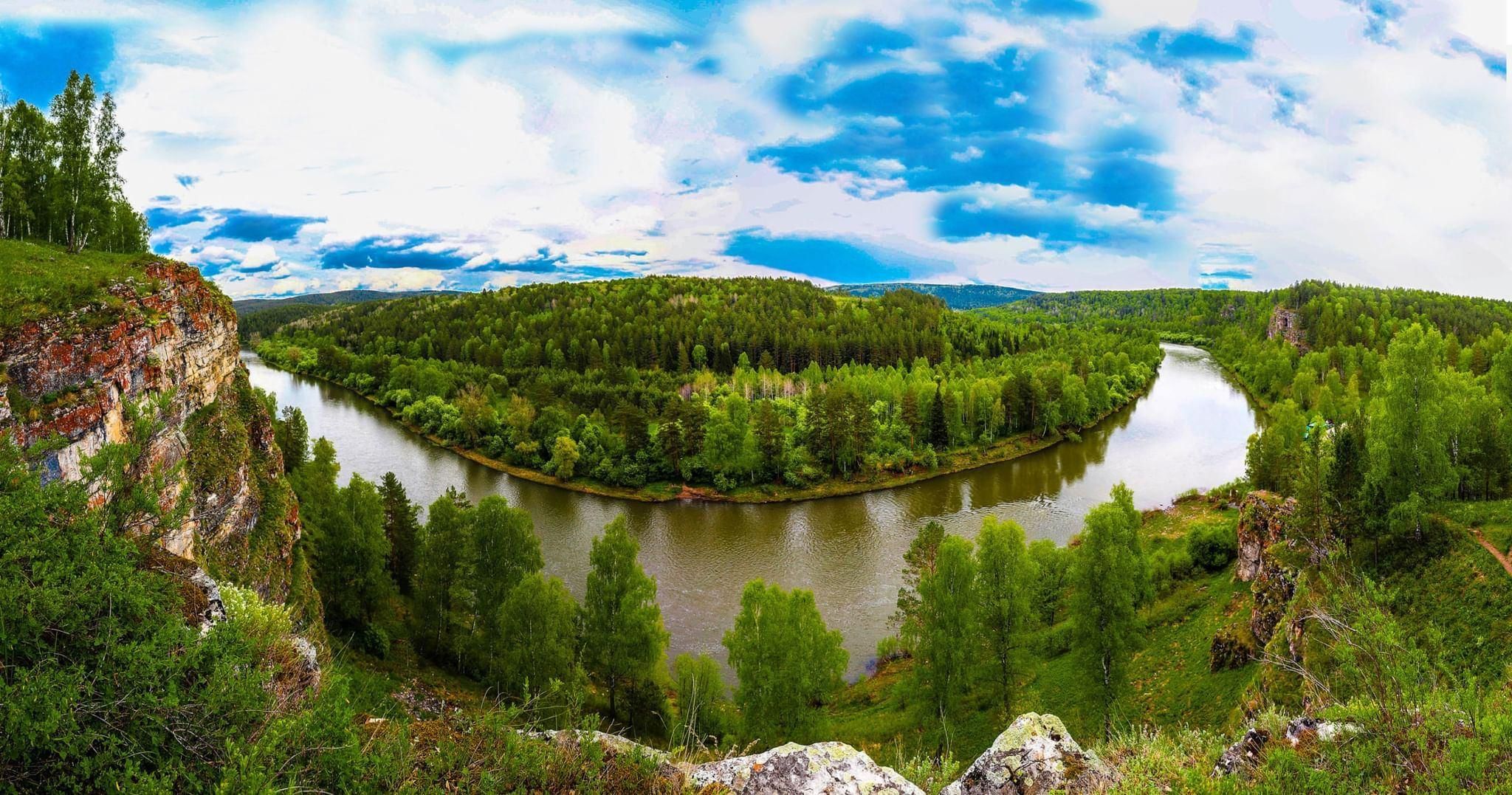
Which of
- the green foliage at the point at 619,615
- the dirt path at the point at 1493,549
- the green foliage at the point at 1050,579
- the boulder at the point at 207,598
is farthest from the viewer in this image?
the green foliage at the point at 1050,579

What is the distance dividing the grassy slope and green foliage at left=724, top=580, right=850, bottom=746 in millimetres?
1299

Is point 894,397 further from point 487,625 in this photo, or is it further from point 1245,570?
point 487,625

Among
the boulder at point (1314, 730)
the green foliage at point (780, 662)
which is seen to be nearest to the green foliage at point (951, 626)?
the green foliage at point (780, 662)

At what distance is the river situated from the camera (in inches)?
1222

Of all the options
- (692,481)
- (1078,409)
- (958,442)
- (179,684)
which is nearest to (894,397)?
(958,442)

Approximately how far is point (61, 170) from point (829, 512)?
131ft

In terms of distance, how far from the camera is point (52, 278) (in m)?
15.2

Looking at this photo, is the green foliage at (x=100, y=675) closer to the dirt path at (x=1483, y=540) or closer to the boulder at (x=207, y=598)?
the boulder at (x=207, y=598)

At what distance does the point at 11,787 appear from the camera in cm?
407

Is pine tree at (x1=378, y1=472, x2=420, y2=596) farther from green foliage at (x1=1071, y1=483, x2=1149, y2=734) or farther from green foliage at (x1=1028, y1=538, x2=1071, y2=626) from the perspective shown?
green foliage at (x1=1028, y1=538, x2=1071, y2=626)

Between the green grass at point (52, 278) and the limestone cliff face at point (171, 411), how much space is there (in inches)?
8.6

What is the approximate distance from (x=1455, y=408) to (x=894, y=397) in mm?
43005

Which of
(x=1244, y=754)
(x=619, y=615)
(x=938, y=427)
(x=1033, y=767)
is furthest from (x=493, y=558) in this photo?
(x=938, y=427)

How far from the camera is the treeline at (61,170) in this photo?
22906mm
